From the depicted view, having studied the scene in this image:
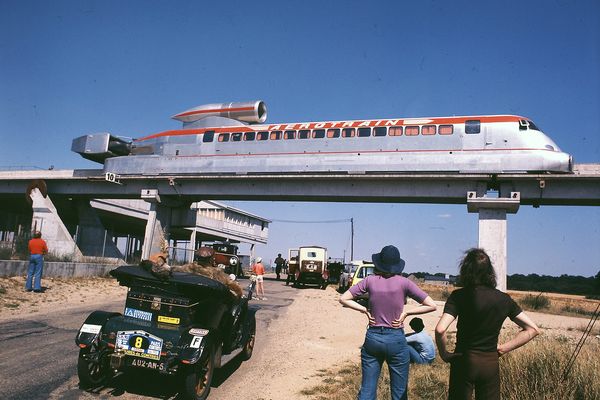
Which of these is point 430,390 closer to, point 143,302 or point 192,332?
point 192,332

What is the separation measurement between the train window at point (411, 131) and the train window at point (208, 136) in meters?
12.0

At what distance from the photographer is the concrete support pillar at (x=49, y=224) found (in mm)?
30688

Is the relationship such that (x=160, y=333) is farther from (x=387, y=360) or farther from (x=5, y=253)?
(x=5, y=253)

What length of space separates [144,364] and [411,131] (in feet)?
64.7

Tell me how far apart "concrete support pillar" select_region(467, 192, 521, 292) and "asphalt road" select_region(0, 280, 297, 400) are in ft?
55.2

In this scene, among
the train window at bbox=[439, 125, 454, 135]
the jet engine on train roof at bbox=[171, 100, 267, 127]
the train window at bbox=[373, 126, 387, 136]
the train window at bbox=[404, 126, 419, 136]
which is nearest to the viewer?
the train window at bbox=[439, 125, 454, 135]

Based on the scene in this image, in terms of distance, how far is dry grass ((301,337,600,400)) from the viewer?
190 inches

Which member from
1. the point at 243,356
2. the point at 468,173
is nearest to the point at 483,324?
the point at 243,356

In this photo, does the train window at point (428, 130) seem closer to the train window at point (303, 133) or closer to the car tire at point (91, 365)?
the train window at point (303, 133)

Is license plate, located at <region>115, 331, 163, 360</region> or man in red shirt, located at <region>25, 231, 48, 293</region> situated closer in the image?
license plate, located at <region>115, 331, 163, 360</region>

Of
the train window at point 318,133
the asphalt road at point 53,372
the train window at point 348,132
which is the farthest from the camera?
the train window at point 318,133

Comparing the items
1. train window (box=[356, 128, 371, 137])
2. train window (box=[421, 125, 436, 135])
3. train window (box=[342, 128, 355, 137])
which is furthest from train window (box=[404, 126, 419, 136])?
train window (box=[342, 128, 355, 137])

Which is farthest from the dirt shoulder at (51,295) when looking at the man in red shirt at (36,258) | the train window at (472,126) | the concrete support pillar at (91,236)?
the train window at (472,126)

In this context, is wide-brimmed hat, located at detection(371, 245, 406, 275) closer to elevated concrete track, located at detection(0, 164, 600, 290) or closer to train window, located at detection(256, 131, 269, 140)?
elevated concrete track, located at detection(0, 164, 600, 290)
